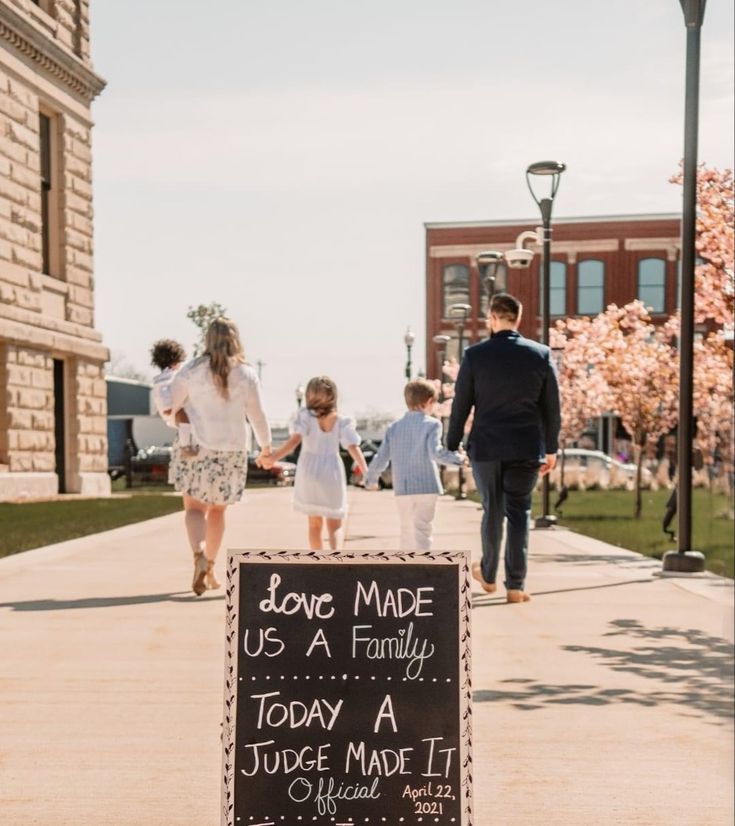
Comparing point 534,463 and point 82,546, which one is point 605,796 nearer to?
Answer: point 534,463

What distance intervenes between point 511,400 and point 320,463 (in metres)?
1.88

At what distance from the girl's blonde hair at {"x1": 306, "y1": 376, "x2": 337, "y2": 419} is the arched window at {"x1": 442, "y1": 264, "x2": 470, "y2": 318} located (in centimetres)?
5716

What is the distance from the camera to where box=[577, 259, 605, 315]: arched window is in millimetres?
65312

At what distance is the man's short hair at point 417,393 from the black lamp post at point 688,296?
2.66 metres

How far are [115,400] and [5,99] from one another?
167 ft

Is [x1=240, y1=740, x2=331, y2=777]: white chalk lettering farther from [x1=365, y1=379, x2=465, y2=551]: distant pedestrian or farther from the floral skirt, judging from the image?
[x1=365, y1=379, x2=465, y2=551]: distant pedestrian

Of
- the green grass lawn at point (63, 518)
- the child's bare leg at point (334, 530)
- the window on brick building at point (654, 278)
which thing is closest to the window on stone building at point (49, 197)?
the green grass lawn at point (63, 518)

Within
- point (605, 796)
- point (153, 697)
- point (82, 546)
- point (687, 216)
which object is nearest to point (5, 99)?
point (82, 546)

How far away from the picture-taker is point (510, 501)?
30.0 feet

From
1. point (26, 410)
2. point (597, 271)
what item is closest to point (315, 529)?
point (26, 410)

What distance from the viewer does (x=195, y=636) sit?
7836 millimetres

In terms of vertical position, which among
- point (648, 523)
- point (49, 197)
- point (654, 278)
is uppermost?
point (654, 278)

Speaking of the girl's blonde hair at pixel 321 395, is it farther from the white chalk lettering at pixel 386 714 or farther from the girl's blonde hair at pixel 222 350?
the white chalk lettering at pixel 386 714

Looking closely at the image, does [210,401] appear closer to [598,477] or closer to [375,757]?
[375,757]
